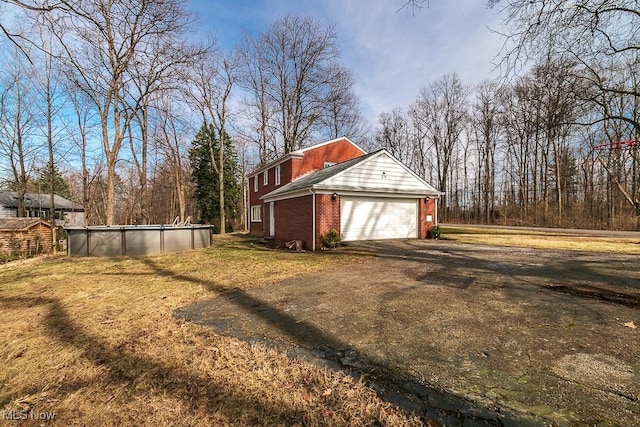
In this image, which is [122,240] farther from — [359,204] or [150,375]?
[150,375]

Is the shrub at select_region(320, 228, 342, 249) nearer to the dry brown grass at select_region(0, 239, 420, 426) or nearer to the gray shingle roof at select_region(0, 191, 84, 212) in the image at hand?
the dry brown grass at select_region(0, 239, 420, 426)

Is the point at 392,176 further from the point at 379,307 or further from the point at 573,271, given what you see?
the point at 379,307

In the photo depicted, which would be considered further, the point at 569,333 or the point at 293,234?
the point at 293,234

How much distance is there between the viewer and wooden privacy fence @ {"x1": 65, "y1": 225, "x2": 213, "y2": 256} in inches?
450

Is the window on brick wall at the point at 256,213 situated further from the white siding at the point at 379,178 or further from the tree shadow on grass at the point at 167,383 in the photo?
the tree shadow on grass at the point at 167,383

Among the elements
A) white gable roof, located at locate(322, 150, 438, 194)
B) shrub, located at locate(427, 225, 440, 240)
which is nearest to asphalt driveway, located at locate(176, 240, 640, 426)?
white gable roof, located at locate(322, 150, 438, 194)

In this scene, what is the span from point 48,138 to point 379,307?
30.7 meters

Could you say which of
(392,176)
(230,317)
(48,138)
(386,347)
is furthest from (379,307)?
(48,138)

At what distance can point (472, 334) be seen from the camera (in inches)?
137

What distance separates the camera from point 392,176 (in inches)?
555

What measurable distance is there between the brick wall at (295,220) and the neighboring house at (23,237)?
44.4 ft

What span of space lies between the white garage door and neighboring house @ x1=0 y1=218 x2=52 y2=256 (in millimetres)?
17259

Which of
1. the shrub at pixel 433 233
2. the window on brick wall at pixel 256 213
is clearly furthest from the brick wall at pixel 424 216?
the window on brick wall at pixel 256 213
